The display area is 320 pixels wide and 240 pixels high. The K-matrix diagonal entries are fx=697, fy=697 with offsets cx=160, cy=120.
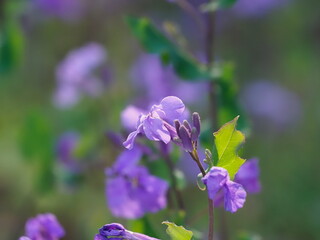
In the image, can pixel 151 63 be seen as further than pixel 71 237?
Yes

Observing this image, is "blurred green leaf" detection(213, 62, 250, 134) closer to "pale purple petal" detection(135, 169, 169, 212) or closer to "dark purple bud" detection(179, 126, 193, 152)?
A: "pale purple petal" detection(135, 169, 169, 212)

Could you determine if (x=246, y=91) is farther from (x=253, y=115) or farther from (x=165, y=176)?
(x=165, y=176)

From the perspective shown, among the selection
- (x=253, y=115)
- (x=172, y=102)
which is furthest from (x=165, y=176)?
(x=253, y=115)

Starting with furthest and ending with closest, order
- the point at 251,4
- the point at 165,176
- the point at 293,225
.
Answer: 1. the point at 251,4
2. the point at 293,225
3. the point at 165,176

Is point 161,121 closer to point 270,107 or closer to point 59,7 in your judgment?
point 270,107

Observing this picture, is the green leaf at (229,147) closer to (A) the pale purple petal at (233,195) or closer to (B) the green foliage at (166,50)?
(A) the pale purple petal at (233,195)

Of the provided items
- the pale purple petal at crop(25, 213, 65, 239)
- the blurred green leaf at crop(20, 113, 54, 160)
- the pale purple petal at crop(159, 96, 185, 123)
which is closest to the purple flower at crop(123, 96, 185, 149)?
the pale purple petal at crop(159, 96, 185, 123)
